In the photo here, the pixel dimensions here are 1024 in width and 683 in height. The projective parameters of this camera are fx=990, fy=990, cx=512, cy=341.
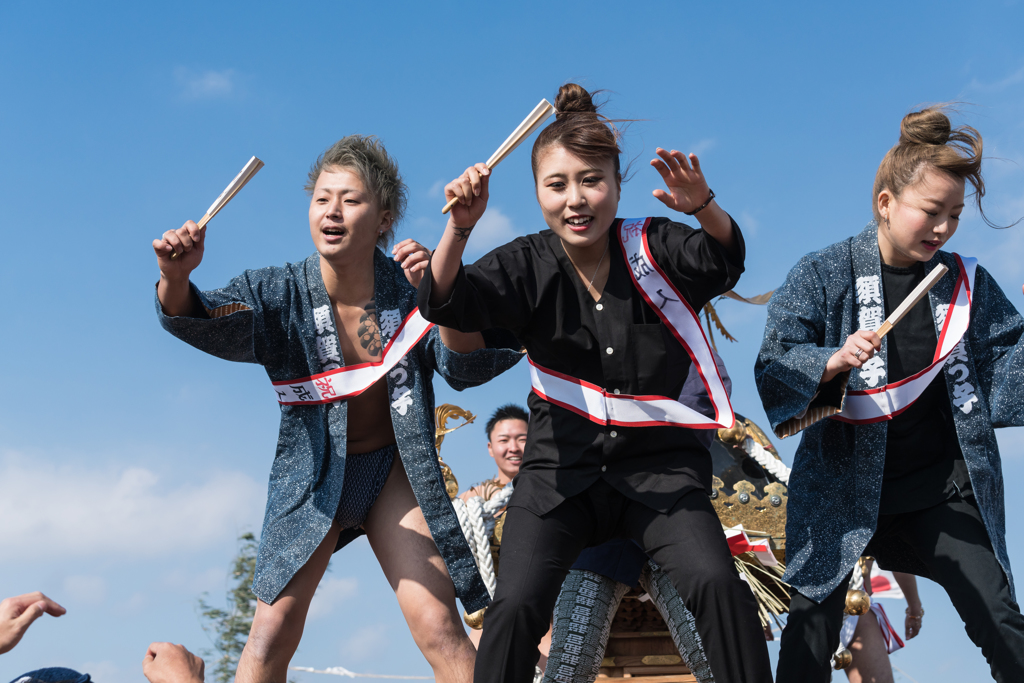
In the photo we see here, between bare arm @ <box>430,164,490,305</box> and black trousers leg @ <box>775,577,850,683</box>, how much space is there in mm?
1513

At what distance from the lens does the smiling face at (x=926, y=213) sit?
123 inches

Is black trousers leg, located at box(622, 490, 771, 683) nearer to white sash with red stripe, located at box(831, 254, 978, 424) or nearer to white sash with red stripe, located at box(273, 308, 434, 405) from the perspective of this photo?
white sash with red stripe, located at box(831, 254, 978, 424)

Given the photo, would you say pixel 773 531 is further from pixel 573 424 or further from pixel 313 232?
pixel 313 232

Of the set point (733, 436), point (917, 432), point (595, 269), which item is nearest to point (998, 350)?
point (917, 432)

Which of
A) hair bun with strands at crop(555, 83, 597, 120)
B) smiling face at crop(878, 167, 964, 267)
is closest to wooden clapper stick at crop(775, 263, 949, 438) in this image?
smiling face at crop(878, 167, 964, 267)

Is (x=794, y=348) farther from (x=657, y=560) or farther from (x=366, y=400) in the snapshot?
(x=366, y=400)

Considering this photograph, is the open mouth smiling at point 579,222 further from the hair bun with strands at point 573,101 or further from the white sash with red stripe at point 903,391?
the white sash with red stripe at point 903,391

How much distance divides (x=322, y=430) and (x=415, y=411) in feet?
1.12

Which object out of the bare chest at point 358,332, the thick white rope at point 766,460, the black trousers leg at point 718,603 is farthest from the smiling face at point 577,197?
the thick white rope at point 766,460

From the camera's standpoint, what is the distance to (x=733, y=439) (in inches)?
196

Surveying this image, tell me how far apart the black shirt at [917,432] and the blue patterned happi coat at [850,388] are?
0.21ft

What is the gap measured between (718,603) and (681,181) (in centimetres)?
111

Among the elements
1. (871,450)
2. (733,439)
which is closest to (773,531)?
(733,439)

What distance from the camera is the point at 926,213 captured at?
3146mm
